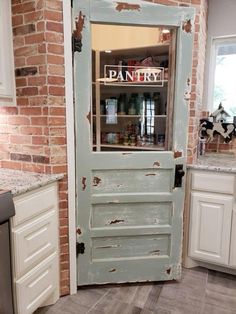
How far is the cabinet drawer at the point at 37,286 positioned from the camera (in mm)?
1527

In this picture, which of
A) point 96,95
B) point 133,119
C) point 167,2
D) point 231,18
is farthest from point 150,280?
point 231,18

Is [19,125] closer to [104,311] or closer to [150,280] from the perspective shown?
[104,311]

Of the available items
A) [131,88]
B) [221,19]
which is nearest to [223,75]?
[221,19]

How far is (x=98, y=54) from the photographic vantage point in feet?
6.18

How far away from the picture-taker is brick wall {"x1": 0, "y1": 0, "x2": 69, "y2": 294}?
1625 millimetres

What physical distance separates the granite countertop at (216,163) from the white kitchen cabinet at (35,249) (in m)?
1.16

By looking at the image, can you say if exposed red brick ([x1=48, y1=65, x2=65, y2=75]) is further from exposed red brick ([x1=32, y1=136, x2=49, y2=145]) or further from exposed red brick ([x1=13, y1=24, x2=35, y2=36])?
exposed red brick ([x1=32, y1=136, x2=49, y2=145])

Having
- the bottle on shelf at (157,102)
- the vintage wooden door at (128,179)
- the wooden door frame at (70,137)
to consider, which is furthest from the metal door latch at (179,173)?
the wooden door frame at (70,137)

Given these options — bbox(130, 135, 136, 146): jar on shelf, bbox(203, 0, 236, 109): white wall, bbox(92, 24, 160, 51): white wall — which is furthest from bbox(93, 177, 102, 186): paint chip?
bbox(203, 0, 236, 109): white wall

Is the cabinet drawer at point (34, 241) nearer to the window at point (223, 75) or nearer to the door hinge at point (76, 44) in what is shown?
the door hinge at point (76, 44)

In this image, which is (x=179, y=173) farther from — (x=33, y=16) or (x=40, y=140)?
(x=33, y=16)

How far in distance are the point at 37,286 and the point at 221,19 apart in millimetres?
2778

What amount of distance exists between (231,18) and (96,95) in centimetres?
163

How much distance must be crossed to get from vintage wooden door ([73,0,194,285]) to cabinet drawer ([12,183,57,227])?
22cm
